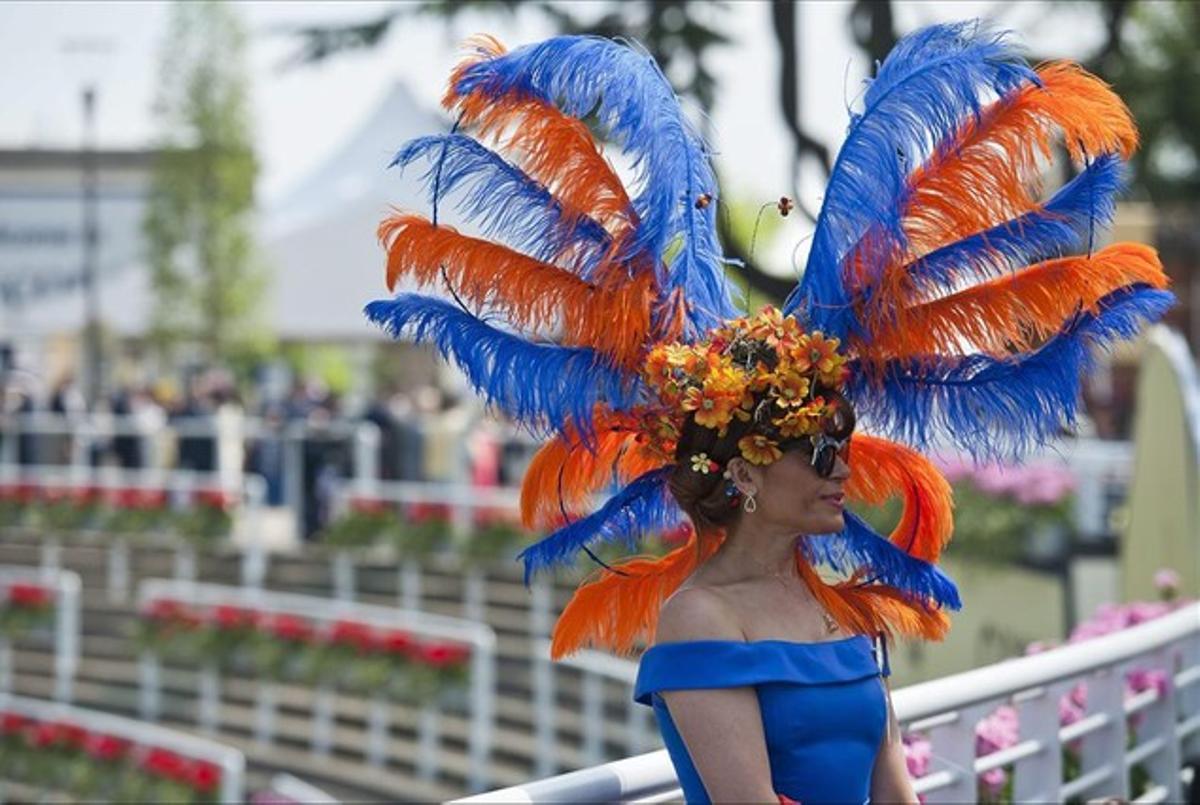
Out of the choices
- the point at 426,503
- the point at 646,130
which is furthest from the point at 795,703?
the point at 426,503

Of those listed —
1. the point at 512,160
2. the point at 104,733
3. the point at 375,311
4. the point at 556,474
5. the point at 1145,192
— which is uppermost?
the point at 1145,192

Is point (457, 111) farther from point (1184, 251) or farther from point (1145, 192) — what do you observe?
point (1184, 251)

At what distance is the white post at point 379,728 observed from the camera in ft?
46.7

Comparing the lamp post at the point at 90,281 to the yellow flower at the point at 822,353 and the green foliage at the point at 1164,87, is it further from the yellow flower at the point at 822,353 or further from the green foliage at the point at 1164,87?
the yellow flower at the point at 822,353

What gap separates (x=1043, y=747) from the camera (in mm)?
4895

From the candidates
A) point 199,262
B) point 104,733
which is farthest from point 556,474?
point 199,262

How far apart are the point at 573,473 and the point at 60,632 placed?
14.5 metres

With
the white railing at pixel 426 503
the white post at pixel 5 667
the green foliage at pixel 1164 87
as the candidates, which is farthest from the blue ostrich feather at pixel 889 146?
the white post at pixel 5 667

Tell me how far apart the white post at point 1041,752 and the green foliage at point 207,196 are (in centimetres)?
3915

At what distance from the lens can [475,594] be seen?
634 inches

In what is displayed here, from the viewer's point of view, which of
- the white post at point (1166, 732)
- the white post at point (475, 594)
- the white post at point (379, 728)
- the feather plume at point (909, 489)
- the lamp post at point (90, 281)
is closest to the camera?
the feather plume at point (909, 489)

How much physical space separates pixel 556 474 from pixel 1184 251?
2948 centimetres

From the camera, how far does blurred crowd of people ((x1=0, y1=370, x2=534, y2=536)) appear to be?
59.9 ft

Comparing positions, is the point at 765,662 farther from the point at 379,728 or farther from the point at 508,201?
the point at 379,728
